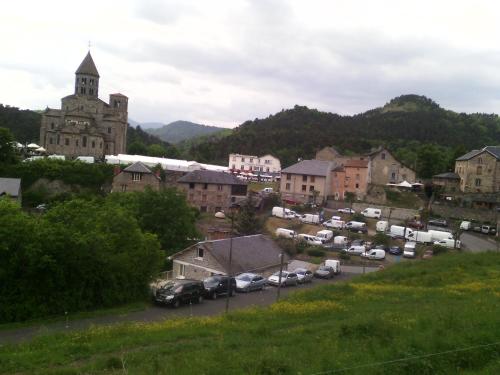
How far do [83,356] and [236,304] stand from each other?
12.9m

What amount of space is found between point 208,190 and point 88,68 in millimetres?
43703

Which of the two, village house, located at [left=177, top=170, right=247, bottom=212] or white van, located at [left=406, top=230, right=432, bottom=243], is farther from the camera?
village house, located at [left=177, top=170, right=247, bottom=212]

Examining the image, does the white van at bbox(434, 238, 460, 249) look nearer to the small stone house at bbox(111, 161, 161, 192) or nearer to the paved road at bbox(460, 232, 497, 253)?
the paved road at bbox(460, 232, 497, 253)

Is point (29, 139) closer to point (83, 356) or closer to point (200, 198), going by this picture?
point (200, 198)

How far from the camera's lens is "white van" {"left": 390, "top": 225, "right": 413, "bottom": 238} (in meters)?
45.5

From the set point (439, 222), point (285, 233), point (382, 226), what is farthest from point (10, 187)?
point (439, 222)

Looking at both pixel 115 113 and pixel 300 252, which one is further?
pixel 115 113

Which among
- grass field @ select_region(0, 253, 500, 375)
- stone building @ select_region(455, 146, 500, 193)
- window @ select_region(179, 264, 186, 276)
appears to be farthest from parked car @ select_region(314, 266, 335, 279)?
stone building @ select_region(455, 146, 500, 193)

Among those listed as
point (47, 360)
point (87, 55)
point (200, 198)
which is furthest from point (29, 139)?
point (47, 360)

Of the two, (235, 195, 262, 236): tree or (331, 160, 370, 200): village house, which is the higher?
(331, 160, 370, 200): village house

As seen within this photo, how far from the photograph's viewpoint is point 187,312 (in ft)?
72.1

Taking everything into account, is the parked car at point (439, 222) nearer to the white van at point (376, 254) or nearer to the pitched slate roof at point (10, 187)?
the white van at point (376, 254)

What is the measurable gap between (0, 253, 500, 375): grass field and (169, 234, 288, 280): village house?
502 inches

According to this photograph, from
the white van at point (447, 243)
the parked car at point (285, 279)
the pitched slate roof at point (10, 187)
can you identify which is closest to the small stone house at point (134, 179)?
the pitched slate roof at point (10, 187)
